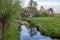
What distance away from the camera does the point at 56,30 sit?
10.3ft

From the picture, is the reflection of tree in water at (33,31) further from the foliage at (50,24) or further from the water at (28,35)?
the foliage at (50,24)

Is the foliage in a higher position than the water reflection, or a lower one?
higher

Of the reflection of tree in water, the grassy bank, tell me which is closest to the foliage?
the grassy bank

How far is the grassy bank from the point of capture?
3110mm

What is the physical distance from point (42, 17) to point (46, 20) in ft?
0.50

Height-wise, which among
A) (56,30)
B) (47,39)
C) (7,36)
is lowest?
(47,39)

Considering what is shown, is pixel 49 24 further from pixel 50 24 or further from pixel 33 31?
pixel 33 31

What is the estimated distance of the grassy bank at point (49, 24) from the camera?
311 cm

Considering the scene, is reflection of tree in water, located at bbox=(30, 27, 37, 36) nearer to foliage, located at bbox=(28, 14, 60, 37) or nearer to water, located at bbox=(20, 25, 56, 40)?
water, located at bbox=(20, 25, 56, 40)

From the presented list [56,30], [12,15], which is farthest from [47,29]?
[12,15]

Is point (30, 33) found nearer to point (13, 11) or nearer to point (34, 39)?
point (34, 39)

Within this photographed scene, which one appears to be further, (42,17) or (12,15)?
(42,17)

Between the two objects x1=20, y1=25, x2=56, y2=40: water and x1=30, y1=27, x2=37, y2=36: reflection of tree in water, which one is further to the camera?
x1=30, y1=27, x2=37, y2=36: reflection of tree in water

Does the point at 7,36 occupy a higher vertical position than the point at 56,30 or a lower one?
higher
